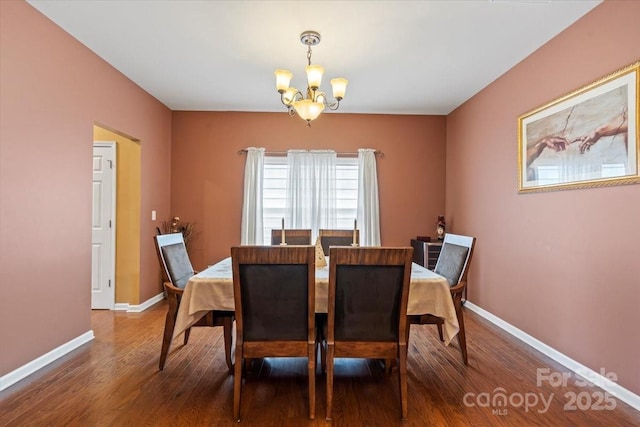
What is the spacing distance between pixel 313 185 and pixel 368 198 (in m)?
0.79

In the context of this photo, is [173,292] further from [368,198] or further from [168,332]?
[368,198]

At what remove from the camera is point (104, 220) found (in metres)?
4.07

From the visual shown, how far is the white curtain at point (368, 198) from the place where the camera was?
488 cm

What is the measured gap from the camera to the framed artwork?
2178 mm

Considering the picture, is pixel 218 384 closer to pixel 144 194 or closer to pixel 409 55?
pixel 144 194

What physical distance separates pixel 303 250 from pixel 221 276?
73 centimetres

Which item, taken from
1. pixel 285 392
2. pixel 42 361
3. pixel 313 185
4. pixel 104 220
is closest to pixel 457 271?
pixel 285 392

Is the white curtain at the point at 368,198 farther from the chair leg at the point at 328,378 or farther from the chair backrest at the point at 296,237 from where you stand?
the chair leg at the point at 328,378

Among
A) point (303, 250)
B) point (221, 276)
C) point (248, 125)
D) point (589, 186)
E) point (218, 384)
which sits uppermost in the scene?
point (248, 125)

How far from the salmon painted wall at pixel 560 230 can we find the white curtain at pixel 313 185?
6.00ft

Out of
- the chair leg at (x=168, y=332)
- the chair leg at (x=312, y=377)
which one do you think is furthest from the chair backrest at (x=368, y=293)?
the chair leg at (x=168, y=332)

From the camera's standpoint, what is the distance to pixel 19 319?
2.39 metres

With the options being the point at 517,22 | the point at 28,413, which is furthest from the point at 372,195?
the point at 28,413

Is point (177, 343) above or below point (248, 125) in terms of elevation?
below
